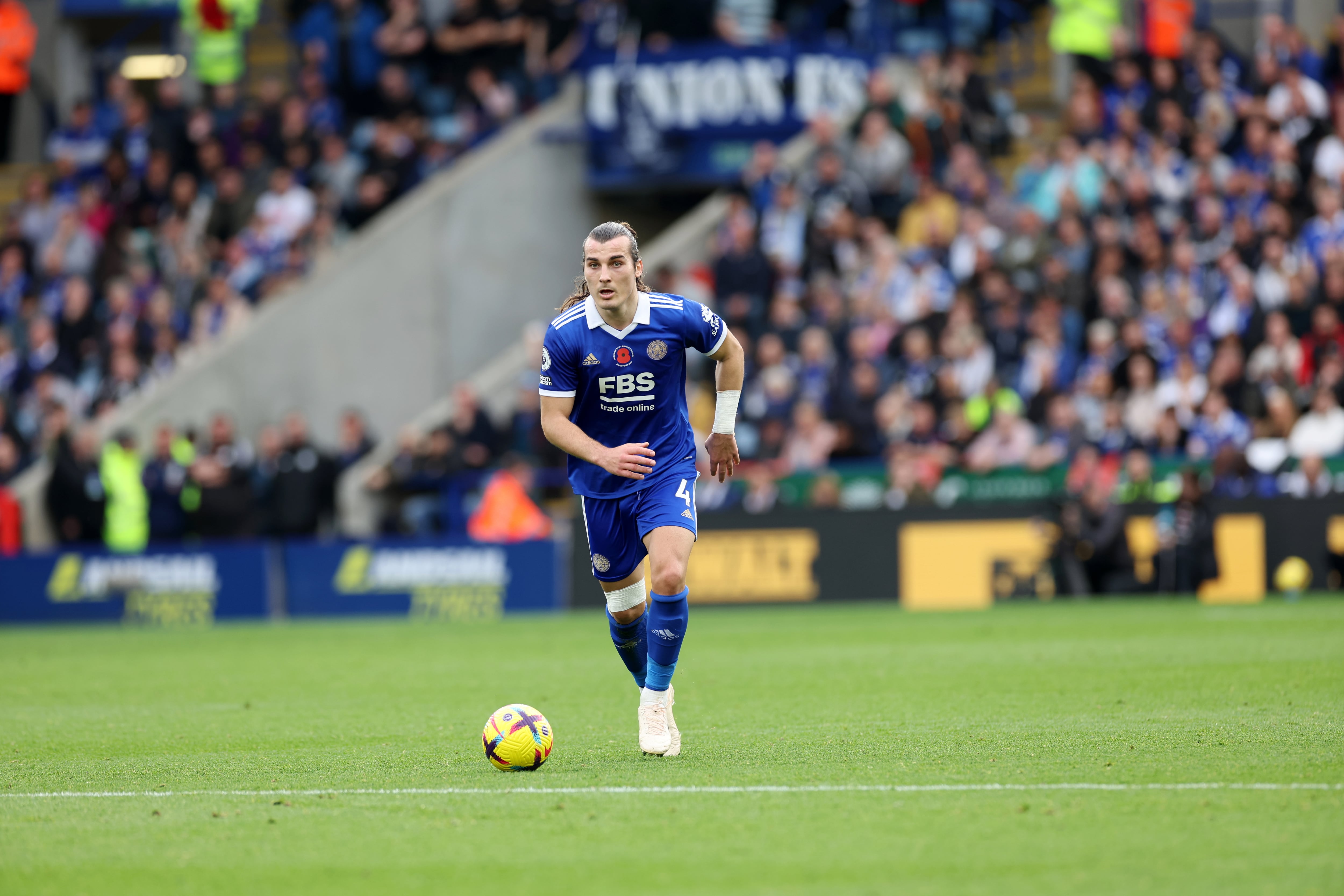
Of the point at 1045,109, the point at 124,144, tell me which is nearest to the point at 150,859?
the point at 1045,109

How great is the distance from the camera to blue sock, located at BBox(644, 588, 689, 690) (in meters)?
8.44

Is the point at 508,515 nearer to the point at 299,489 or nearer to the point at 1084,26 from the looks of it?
the point at 299,489

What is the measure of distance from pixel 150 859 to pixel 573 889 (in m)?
1.59

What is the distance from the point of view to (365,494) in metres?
24.5

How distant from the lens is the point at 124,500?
24.0m

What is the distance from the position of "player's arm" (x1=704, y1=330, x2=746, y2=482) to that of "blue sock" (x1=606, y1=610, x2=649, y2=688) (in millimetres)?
799

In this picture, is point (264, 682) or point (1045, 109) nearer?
point (264, 682)

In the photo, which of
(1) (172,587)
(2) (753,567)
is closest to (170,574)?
(1) (172,587)

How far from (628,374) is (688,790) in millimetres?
2167

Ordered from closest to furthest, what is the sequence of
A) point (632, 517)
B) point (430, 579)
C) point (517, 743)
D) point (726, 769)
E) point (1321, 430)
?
point (726, 769) → point (517, 743) → point (632, 517) → point (1321, 430) → point (430, 579)

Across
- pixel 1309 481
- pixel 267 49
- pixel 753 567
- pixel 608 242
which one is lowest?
pixel 753 567

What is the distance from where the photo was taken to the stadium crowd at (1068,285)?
20.6 meters

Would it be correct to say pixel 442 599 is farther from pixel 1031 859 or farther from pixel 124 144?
pixel 1031 859

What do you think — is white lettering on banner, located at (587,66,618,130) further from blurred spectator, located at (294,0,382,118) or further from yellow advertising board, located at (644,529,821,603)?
yellow advertising board, located at (644,529,821,603)
